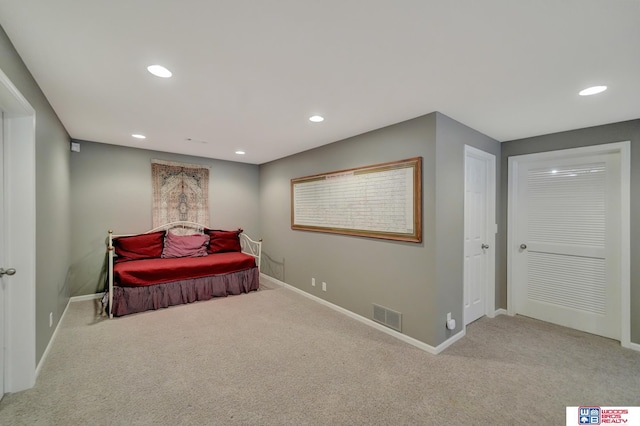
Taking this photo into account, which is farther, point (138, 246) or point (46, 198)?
point (138, 246)

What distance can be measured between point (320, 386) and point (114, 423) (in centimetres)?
136

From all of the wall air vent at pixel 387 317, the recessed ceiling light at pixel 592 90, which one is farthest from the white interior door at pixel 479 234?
the recessed ceiling light at pixel 592 90

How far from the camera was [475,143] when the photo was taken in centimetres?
310

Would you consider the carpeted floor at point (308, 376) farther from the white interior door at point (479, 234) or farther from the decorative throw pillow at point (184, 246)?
the decorative throw pillow at point (184, 246)

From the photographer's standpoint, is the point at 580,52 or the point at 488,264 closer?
the point at 580,52

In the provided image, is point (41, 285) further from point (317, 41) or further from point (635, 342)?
point (635, 342)

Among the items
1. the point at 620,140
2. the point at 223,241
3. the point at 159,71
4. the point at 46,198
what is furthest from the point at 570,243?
the point at 46,198

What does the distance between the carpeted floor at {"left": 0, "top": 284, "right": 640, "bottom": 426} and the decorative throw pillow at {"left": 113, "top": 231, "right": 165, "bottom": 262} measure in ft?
3.23

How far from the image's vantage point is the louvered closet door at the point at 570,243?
2.87 metres

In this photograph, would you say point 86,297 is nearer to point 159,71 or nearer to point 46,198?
point 46,198

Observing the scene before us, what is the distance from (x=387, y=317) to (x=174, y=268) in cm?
293

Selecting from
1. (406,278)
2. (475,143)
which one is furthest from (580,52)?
(406,278)

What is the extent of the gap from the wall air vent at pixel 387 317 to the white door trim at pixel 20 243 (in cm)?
302

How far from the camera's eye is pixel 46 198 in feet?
7.91
